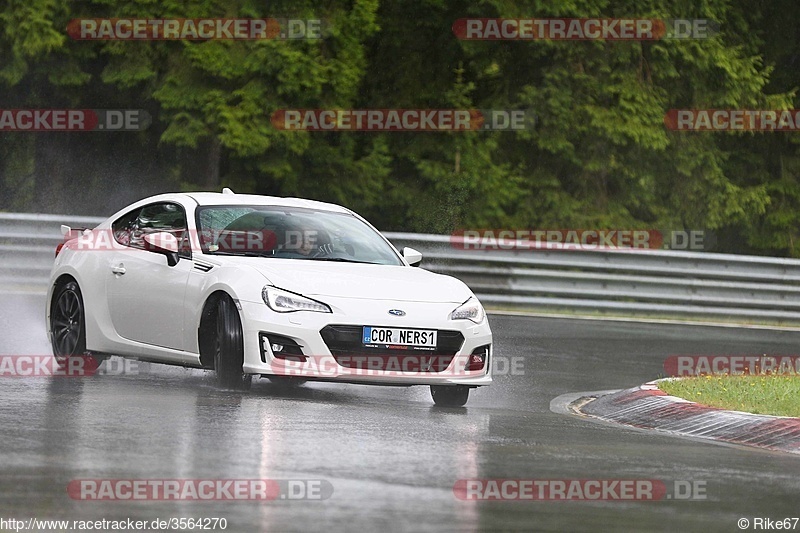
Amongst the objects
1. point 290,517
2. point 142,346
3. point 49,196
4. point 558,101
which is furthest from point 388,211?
point 290,517

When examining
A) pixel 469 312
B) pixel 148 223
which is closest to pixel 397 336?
pixel 469 312

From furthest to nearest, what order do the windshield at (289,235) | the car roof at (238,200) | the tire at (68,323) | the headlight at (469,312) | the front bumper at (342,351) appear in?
1. the tire at (68,323)
2. the car roof at (238,200)
3. the windshield at (289,235)
4. the headlight at (469,312)
5. the front bumper at (342,351)

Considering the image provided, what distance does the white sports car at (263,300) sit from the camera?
1103 centimetres

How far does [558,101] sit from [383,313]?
63.7 feet

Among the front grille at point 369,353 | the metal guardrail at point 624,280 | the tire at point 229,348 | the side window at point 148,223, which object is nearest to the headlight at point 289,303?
the front grille at point 369,353

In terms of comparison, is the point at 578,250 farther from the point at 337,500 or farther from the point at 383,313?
the point at 337,500

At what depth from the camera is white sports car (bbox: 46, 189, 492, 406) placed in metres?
A: 11.0

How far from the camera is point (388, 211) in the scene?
2992cm

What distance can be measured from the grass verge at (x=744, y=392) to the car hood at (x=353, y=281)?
2.12 metres

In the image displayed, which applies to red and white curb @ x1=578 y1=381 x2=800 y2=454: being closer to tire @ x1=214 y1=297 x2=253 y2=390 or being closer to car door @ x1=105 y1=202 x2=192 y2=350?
tire @ x1=214 y1=297 x2=253 y2=390

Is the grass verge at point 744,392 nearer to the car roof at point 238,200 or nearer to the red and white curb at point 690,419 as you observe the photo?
the red and white curb at point 690,419

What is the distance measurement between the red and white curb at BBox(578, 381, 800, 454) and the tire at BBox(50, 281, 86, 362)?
3.94 metres

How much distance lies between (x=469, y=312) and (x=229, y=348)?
1716 mm

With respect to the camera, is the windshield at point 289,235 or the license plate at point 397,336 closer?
the license plate at point 397,336
